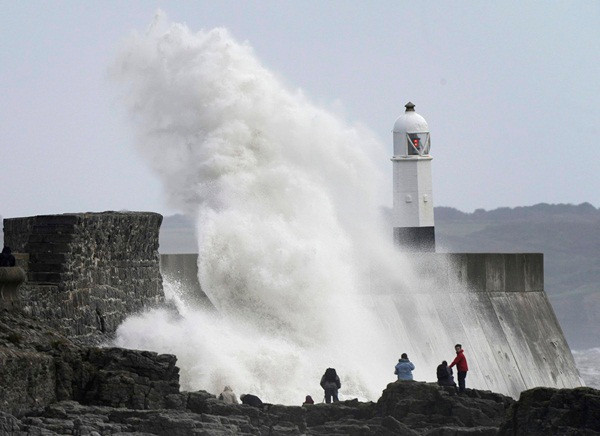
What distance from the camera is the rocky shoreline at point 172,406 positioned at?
38.9 feet

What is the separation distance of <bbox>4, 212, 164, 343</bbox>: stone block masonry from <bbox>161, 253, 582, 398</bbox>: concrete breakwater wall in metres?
4.11

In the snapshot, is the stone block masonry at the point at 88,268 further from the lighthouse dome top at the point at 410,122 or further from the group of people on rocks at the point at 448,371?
the lighthouse dome top at the point at 410,122

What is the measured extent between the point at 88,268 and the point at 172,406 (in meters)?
2.49

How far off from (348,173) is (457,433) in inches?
373

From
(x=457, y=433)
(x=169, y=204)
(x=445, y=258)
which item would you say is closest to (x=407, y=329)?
(x=445, y=258)

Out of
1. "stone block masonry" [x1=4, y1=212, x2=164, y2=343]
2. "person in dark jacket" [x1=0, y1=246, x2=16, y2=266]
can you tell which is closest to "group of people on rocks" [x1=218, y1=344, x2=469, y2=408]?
"stone block masonry" [x1=4, y1=212, x2=164, y2=343]

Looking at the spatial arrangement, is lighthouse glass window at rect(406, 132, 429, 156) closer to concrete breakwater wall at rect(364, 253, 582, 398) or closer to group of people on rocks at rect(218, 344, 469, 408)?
concrete breakwater wall at rect(364, 253, 582, 398)

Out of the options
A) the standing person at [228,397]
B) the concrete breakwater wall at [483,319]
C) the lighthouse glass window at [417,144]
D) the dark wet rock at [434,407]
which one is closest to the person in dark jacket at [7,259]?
the standing person at [228,397]

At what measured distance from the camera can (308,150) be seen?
20.5 metres

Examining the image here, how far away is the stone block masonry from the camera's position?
550 inches

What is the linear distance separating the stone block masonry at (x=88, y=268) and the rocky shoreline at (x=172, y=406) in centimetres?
79

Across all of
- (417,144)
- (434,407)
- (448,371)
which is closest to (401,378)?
(448,371)

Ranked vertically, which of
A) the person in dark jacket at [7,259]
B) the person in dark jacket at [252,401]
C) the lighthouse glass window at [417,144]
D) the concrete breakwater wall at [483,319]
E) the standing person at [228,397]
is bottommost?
the person in dark jacket at [252,401]

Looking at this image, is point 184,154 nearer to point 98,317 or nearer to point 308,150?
point 308,150
